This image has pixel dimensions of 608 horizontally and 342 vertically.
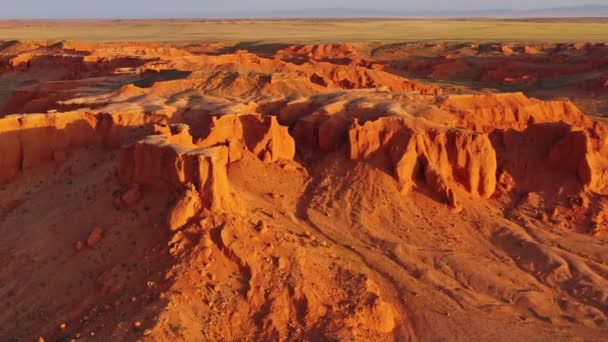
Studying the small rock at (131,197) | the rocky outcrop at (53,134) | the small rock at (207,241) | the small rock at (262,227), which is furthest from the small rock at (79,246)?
the rocky outcrop at (53,134)

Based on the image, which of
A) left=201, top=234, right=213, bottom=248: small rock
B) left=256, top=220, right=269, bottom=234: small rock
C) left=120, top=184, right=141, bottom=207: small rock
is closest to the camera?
left=201, top=234, right=213, bottom=248: small rock

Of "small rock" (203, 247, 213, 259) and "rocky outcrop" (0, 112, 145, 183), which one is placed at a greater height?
"rocky outcrop" (0, 112, 145, 183)

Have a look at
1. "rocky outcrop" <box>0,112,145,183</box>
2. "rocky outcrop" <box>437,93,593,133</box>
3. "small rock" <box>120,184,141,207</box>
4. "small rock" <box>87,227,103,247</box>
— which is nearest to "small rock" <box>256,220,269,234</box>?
"small rock" <box>120,184,141,207</box>

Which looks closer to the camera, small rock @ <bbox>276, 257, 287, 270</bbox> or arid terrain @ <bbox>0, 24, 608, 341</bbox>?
arid terrain @ <bbox>0, 24, 608, 341</bbox>

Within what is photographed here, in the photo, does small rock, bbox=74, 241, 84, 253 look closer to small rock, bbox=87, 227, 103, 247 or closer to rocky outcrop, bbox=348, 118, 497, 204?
small rock, bbox=87, 227, 103, 247

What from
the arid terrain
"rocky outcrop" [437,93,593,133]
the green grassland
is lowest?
the green grassland

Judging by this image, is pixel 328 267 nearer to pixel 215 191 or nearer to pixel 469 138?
pixel 215 191

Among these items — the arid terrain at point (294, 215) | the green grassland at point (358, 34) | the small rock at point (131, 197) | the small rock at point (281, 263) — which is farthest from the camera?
the green grassland at point (358, 34)

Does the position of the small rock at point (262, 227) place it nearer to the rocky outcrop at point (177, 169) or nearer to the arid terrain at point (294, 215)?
the arid terrain at point (294, 215)
